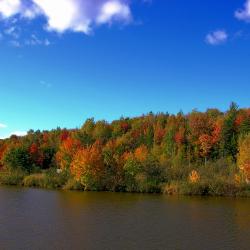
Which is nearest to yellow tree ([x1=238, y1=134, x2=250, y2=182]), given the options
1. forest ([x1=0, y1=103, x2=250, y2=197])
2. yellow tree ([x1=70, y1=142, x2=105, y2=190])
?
forest ([x1=0, y1=103, x2=250, y2=197])

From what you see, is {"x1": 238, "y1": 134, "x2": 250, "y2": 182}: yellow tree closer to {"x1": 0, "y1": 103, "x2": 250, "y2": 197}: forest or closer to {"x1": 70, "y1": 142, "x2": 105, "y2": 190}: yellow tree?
{"x1": 0, "y1": 103, "x2": 250, "y2": 197}: forest

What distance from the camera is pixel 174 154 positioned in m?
116

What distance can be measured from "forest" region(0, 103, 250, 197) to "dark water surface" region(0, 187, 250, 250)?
1648 cm

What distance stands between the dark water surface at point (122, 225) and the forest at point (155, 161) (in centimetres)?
1648

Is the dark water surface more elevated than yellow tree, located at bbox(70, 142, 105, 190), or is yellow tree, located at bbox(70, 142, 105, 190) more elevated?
yellow tree, located at bbox(70, 142, 105, 190)

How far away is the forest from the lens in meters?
73.5

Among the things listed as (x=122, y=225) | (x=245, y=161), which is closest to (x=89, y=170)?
(x=245, y=161)

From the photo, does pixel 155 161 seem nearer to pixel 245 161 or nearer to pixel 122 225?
pixel 245 161

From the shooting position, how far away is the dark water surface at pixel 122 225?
103ft

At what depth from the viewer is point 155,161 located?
7788 centimetres

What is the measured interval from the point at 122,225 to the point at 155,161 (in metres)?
40.0

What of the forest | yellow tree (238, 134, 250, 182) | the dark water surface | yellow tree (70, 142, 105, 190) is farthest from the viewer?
yellow tree (70, 142, 105, 190)

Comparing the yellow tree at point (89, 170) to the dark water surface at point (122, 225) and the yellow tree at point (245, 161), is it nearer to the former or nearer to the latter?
the dark water surface at point (122, 225)

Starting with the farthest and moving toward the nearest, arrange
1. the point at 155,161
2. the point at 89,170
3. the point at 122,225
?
1. the point at 155,161
2. the point at 89,170
3. the point at 122,225
